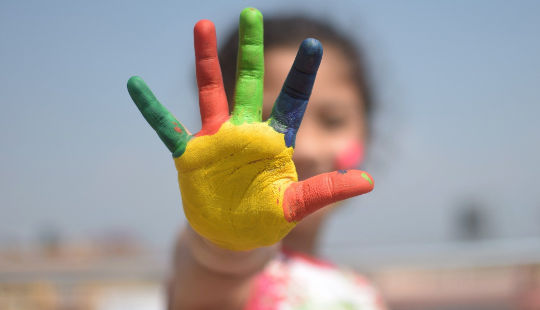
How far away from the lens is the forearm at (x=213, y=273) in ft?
2.28

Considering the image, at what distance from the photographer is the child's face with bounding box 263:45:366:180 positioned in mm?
967

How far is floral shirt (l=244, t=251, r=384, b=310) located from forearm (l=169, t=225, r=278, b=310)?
0.06 meters

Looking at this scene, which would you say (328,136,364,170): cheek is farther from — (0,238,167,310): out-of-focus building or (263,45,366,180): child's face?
(0,238,167,310): out-of-focus building

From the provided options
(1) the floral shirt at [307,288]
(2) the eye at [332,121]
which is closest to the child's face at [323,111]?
(2) the eye at [332,121]

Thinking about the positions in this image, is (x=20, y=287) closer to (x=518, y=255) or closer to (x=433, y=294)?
(x=433, y=294)

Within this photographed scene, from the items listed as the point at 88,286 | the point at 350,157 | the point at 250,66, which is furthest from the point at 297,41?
the point at 88,286

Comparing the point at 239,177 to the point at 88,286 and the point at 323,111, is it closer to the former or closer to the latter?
the point at 323,111

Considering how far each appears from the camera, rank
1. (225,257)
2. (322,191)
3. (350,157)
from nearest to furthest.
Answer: (322,191), (225,257), (350,157)

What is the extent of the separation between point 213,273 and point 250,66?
334 millimetres

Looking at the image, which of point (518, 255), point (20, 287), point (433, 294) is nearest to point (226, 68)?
point (20, 287)

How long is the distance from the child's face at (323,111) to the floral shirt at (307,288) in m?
0.22

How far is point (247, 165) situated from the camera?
568 millimetres

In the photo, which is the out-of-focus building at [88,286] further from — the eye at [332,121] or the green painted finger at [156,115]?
the green painted finger at [156,115]

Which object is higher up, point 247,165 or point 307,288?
point 247,165
